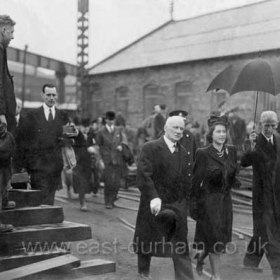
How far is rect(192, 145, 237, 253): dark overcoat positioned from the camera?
577 centimetres

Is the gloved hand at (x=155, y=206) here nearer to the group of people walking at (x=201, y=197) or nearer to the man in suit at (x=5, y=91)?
the group of people walking at (x=201, y=197)

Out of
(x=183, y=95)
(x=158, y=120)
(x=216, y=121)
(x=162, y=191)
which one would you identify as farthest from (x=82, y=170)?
(x=183, y=95)

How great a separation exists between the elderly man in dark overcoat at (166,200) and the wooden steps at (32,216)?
2.99 ft

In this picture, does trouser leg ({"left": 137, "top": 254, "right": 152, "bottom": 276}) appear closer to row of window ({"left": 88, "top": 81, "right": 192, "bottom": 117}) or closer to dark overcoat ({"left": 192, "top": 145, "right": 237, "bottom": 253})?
dark overcoat ({"left": 192, "top": 145, "right": 237, "bottom": 253})

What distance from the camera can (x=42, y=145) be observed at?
6668 mm

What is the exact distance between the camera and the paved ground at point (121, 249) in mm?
5887

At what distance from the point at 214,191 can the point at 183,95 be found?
58.3ft

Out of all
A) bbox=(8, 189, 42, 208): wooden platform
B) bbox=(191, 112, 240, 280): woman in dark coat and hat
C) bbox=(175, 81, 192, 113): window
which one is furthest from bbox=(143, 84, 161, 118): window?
bbox=(8, 189, 42, 208): wooden platform

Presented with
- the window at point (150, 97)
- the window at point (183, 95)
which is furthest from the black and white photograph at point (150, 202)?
the window at point (150, 97)

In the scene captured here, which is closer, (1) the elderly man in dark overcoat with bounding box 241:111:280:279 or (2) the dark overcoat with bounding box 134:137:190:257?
(2) the dark overcoat with bounding box 134:137:190:257

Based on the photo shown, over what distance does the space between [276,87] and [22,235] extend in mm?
3298

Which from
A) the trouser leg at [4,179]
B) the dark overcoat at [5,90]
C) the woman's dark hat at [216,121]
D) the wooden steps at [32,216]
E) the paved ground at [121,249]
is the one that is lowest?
the paved ground at [121,249]

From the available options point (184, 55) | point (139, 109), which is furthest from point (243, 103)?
point (139, 109)

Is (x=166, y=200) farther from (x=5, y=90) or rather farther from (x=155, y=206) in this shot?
(x=5, y=90)
